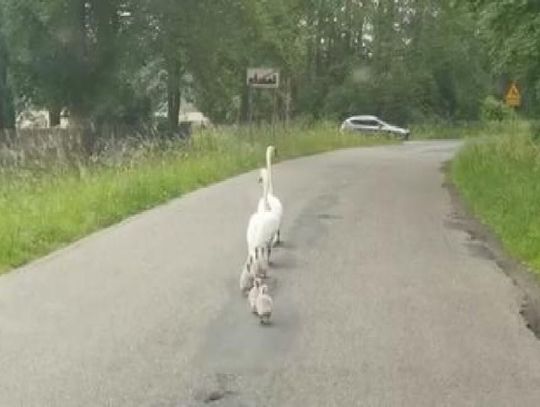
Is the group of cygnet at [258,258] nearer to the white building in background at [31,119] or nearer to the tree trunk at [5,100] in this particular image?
the tree trunk at [5,100]

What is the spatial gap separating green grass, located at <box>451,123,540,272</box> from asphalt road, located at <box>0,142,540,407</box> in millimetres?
620

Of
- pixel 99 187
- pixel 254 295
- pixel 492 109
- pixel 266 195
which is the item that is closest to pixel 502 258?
pixel 266 195

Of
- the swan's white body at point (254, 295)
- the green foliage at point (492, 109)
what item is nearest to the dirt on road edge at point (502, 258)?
the swan's white body at point (254, 295)

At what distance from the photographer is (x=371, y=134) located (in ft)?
181

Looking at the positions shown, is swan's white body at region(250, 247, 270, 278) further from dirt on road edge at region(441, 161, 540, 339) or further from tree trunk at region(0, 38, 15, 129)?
tree trunk at region(0, 38, 15, 129)

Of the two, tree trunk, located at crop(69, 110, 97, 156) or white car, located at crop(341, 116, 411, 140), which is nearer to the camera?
tree trunk, located at crop(69, 110, 97, 156)

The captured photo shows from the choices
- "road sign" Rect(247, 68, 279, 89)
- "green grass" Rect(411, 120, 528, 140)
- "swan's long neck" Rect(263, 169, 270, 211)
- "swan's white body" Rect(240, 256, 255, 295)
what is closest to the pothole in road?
"swan's long neck" Rect(263, 169, 270, 211)

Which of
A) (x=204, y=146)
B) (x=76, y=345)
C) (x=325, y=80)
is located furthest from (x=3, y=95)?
(x=325, y=80)

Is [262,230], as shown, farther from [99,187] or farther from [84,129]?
[84,129]

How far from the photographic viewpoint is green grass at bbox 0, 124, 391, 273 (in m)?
12.8

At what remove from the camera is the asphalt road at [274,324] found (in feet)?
21.2

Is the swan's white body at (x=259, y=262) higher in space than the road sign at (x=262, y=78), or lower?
lower

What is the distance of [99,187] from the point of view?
1711 cm

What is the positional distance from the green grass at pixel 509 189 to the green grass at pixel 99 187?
567 centimetres
